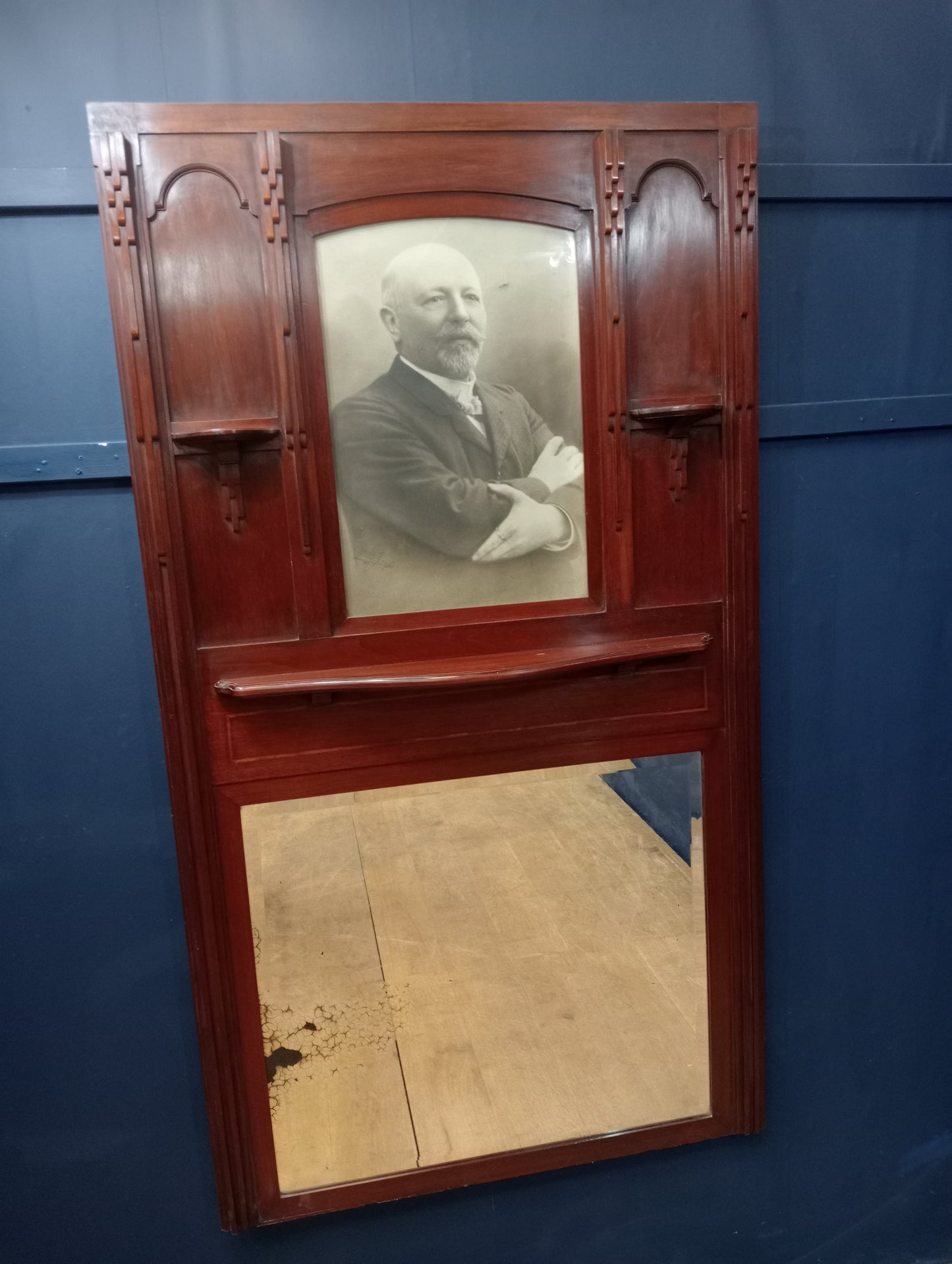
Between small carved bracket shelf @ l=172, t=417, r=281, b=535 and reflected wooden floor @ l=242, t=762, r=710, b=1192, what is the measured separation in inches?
24.0

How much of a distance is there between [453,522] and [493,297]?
17.2 inches

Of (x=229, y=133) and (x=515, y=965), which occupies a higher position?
(x=229, y=133)

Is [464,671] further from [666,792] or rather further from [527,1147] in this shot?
[527,1147]

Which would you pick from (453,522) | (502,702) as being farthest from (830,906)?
(453,522)

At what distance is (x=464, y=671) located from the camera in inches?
75.6

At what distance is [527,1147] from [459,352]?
1721 mm

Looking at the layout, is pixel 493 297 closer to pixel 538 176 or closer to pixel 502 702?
pixel 538 176

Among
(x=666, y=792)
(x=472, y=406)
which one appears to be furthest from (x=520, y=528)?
(x=666, y=792)

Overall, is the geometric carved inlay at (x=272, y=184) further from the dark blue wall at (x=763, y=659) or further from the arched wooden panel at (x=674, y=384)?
the arched wooden panel at (x=674, y=384)

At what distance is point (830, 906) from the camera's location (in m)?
2.33

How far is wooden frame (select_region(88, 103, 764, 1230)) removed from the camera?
176 centimetres

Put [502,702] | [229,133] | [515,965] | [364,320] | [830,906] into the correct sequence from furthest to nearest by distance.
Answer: [830,906] < [515,965] < [502,702] < [364,320] < [229,133]

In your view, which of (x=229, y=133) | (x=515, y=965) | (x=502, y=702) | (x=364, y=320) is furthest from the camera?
(x=515, y=965)

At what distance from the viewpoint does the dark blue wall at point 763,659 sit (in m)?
1.79
